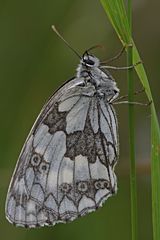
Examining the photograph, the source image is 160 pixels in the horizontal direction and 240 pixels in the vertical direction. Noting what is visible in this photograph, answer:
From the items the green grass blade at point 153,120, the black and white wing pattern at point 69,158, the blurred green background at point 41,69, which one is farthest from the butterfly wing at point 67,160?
the blurred green background at point 41,69

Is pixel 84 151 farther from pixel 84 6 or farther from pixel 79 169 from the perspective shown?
pixel 84 6

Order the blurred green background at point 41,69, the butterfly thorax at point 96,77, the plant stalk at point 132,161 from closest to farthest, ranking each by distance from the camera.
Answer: the plant stalk at point 132,161
the butterfly thorax at point 96,77
the blurred green background at point 41,69

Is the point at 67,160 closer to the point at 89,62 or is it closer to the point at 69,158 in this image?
the point at 69,158

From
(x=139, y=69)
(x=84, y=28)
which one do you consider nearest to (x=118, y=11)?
(x=139, y=69)

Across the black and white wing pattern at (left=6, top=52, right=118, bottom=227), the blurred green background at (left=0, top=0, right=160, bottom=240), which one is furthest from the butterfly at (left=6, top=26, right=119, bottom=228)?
the blurred green background at (left=0, top=0, right=160, bottom=240)

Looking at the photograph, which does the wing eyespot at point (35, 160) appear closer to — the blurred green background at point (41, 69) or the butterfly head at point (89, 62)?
the butterfly head at point (89, 62)

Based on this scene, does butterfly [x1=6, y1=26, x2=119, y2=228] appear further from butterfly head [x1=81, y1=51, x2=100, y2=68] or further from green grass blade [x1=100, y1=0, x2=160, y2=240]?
green grass blade [x1=100, y1=0, x2=160, y2=240]

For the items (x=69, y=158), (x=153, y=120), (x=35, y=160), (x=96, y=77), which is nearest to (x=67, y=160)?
(x=69, y=158)

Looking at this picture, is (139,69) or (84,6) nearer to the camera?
(139,69)
